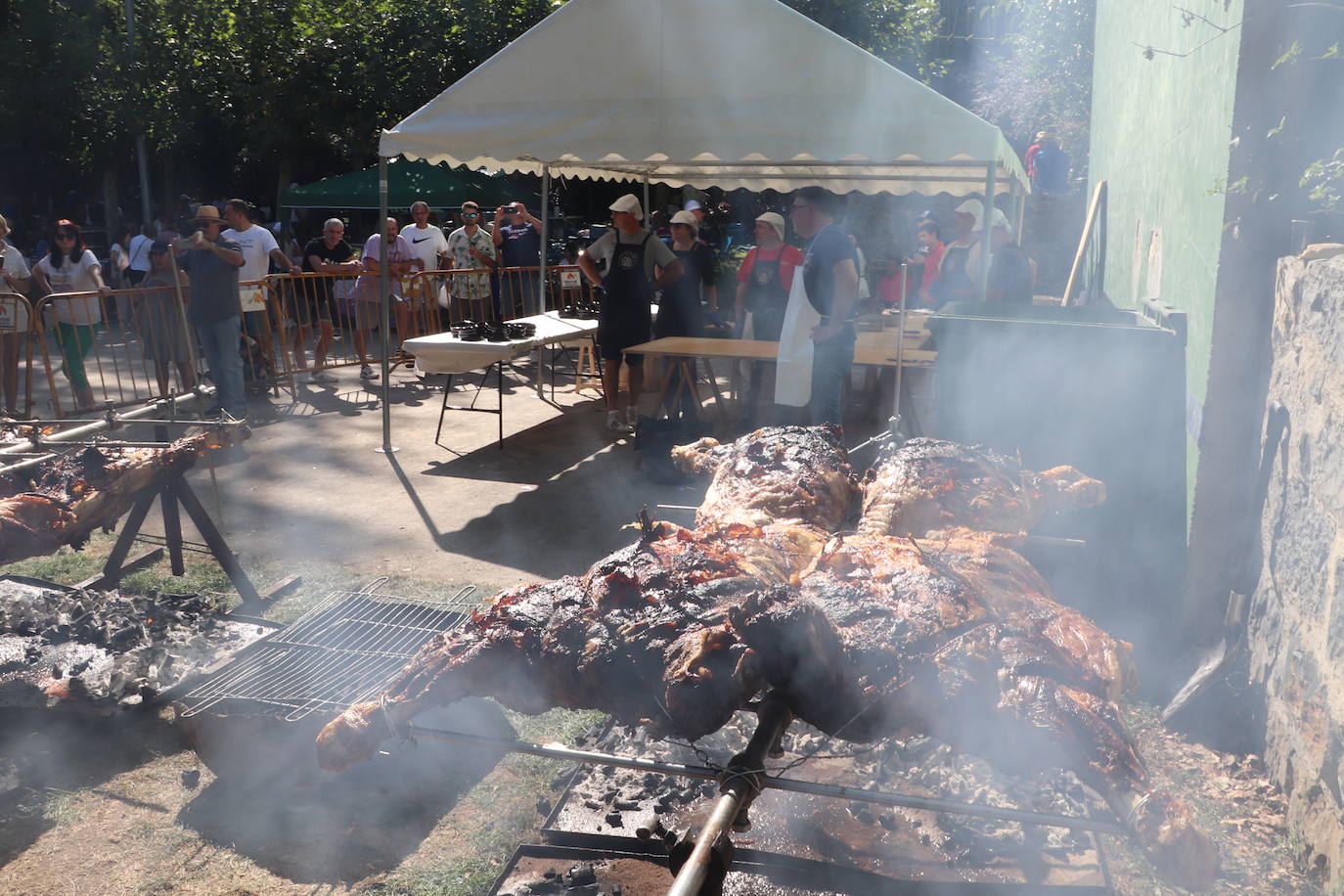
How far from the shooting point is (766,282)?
10.2 m

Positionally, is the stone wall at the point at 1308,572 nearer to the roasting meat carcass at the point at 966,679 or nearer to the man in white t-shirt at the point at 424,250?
the roasting meat carcass at the point at 966,679

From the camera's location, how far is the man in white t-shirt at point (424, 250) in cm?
1320

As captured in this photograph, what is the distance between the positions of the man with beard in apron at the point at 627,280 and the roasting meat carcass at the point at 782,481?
5.00 meters

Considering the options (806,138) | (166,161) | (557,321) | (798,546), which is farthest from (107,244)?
(798,546)

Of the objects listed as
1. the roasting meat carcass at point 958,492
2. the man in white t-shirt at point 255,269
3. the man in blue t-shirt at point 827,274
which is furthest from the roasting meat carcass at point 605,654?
the man in white t-shirt at point 255,269

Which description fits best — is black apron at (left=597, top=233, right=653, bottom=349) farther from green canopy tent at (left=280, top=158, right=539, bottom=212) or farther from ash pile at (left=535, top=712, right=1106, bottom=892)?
green canopy tent at (left=280, top=158, right=539, bottom=212)

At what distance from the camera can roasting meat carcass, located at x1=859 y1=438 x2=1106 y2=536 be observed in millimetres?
3750

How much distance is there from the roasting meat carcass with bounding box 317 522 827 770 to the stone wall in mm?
2015

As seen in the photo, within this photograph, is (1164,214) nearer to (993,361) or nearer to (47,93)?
(993,361)

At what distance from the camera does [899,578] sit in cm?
275

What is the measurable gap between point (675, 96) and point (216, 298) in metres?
4.92

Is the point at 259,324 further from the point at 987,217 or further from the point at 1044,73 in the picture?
the point at 1044,73

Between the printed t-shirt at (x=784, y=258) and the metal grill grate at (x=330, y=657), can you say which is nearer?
the metal grill grate at (x=330, y=657)

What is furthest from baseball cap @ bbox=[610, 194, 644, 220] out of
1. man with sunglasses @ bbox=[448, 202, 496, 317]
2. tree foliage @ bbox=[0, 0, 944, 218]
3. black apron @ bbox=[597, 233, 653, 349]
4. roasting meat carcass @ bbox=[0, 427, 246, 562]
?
tree foliage @ bbox=[0, 0, 944, 218]
